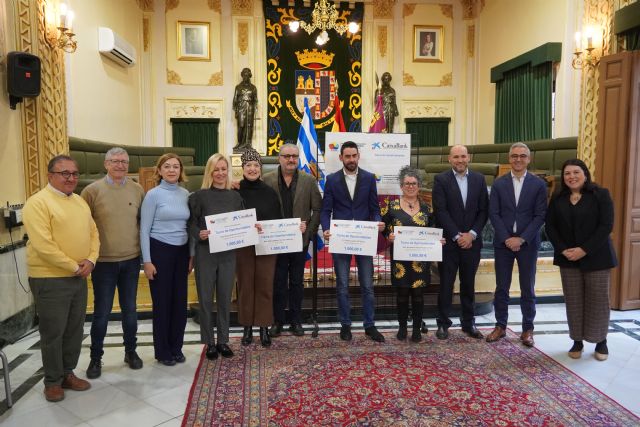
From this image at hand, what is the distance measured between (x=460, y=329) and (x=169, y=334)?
7.69 feet

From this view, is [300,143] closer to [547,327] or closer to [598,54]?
[547,327]

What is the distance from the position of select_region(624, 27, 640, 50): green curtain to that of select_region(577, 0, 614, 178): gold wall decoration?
10.4 inches

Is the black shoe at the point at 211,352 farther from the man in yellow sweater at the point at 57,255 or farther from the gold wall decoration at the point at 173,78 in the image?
the gold wall decoration at the point at 173,78

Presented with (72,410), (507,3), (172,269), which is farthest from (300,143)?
(507,3)

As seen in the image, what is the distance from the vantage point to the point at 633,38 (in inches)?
181

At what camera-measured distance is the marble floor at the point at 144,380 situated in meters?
2.66

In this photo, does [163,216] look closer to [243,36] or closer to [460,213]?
[460,213]

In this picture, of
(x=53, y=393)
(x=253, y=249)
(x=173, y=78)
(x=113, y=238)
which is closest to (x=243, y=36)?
Result: (x=173, y=78)

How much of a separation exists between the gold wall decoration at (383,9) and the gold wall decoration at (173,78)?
4.26 metres

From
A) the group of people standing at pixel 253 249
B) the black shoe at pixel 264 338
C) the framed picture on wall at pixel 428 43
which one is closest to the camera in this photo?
the group of people standing at pixel 253 249

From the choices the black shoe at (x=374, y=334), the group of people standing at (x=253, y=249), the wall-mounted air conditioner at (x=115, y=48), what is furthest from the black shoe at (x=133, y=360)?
the wall-mounted air conditioner at (x=115, y=48)

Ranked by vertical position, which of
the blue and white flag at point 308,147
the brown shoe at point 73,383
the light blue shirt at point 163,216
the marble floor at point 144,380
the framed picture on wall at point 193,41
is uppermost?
the framed picture on wall at point 193,41

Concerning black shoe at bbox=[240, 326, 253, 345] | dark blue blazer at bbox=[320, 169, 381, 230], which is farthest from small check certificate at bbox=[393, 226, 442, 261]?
black shoe at bbox=[240, 326, 253, 345]

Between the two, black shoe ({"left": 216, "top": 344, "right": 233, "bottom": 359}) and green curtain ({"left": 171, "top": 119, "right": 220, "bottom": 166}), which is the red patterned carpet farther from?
green curtain ({"left": 171, "top": 119, "right": 220, "bottom": 166})
